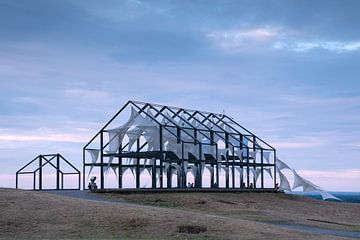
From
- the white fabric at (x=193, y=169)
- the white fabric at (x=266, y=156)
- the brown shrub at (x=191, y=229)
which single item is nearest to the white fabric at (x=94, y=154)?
the white fabric at (x=193, y=169)

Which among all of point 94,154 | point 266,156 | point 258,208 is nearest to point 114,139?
point 94,154

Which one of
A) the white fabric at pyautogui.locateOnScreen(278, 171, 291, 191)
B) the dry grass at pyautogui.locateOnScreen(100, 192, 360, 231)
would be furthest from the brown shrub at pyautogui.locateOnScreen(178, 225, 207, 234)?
the white fabric at pyautogui.locateOnScreen(278, 171, 291, 191)

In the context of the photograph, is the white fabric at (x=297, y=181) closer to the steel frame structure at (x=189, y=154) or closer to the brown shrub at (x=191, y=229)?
the steel frame structure at (x=189, y=154)

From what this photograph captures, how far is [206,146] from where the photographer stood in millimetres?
54312

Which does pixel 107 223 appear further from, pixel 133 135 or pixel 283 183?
pixel 283 183

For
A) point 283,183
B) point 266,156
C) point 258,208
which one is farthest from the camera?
point 266,156

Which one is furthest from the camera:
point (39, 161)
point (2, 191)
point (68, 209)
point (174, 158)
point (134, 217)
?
point (174, 158)

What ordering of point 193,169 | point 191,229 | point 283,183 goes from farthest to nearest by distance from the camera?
point 283,183
point 193,169
point 191,229

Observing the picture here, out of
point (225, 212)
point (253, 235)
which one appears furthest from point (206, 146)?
point (253, 235)

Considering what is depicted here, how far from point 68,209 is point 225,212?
10.1m

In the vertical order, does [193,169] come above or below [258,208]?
above

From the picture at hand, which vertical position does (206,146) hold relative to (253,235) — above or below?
above

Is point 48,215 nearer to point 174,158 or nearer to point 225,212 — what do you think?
point 225,212

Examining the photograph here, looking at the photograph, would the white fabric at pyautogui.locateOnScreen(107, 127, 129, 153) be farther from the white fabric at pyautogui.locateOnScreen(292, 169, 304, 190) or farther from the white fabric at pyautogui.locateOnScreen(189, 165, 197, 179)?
the white fabric at pyautogui.locateOnScreen(292, 169, 304, 190)
